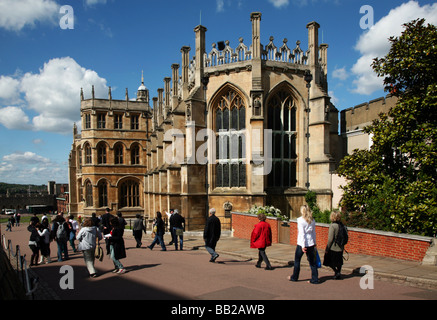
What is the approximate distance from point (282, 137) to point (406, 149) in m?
9.90

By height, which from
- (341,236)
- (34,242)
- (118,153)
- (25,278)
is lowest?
(25,278)

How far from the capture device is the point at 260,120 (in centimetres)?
1881

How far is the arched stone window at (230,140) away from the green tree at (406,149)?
327 inches

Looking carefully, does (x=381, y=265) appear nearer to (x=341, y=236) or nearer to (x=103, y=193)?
(x=341, y=236)

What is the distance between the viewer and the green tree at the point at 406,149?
10.1 meters

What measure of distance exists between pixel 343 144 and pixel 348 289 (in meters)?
17.6

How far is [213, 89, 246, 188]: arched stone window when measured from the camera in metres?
20.3

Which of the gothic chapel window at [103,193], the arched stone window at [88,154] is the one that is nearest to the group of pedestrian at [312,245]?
the gothic chapel window at [103,193]

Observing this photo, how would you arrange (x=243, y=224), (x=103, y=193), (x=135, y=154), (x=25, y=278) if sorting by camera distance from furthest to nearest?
(x=135, y=154) → (x=103, y=193) → (x=243, y=224) → (x=25, y=278)

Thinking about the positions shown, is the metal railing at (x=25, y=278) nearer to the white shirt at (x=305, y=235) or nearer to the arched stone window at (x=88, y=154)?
the white shirt at (x=305, y=235)

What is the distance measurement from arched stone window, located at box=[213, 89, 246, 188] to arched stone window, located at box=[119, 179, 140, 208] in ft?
69.7

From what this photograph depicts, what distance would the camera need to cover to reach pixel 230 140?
2053cm

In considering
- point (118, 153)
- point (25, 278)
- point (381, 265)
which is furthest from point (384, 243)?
point (118, 153)

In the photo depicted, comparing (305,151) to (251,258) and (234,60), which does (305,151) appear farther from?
(251,258)
